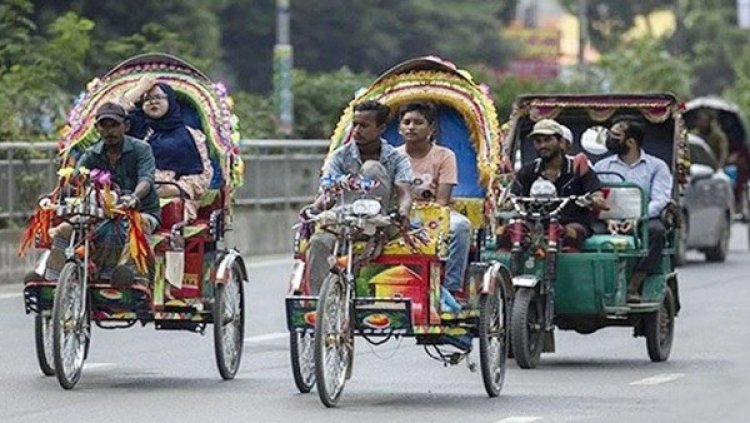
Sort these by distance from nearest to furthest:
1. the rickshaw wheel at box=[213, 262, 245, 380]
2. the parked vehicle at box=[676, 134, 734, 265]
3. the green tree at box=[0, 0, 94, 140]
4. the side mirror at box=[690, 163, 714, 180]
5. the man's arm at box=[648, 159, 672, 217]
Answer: the rickshaw wheel at box=[213, 262, 245, 380] → the man's arm at box=[648, 159, 672, 217] → the green tree at box=[0, 0, 94, 140] → the parked vehicle at box=[676, 134, 734, 265] → the side mirror at box=[690, 163, 714, 180]

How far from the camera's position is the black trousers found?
703 inches

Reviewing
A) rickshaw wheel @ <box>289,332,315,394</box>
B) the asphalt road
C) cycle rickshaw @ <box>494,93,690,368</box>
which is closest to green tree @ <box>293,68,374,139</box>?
the asphalt road

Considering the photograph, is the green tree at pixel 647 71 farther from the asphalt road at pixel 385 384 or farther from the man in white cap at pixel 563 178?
the man in white cap at pixel 563 178

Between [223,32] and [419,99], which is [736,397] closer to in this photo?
[419,99]

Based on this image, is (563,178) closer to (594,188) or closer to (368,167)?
(594,188)

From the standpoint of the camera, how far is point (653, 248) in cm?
1789

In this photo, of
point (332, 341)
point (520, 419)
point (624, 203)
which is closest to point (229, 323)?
point (332, 341)

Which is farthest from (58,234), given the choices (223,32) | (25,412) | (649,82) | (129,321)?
(223,32)

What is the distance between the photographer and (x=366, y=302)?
14.3 meters

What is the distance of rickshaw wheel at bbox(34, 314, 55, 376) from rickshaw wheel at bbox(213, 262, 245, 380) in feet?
3.21

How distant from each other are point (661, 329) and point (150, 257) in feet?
12.7

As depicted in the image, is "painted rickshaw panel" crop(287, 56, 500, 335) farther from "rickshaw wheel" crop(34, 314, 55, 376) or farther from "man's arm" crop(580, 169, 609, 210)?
"rickshaw wheel" crop(34, 314, 55, 376)

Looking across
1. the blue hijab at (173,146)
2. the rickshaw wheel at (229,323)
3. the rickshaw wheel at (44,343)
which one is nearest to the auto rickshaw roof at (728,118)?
the blue hijab at (173,146)

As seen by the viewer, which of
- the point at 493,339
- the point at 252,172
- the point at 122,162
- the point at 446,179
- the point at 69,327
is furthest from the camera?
the point at 252,172
